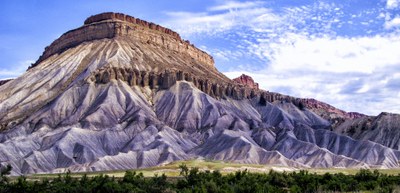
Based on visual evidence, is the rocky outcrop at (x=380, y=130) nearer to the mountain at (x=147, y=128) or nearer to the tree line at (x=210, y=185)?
the mountain at (x=147, y=128)

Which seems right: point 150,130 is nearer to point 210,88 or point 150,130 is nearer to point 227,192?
point 210,88

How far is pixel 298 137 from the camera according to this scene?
176 meters

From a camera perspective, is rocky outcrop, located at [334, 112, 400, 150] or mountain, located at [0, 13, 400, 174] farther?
rocky outcrop, located at [334, 112, 400, 150]

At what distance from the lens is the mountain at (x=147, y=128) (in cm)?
14400

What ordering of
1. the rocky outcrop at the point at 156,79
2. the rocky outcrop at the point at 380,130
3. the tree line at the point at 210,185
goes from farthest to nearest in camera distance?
the rocky outcrop at the point at 156,79
the rocky outcrop at the point at 380,130
the tree line at the point at 210,185

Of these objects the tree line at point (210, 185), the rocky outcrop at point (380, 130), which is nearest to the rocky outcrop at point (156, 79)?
the rocky outcrop at point (380, 130)

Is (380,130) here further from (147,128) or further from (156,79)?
(156,79)

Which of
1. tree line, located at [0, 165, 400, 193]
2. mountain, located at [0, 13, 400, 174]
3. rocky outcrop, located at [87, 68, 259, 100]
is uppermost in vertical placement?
rocky outcrop, located at [87, 68, 259, 100]

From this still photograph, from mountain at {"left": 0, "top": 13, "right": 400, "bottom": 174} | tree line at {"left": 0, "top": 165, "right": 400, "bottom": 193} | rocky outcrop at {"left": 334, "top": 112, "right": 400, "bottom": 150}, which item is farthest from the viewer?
rocky outcrop at {"left": 334, "top": 112, "right": 400, "bottom": 150}

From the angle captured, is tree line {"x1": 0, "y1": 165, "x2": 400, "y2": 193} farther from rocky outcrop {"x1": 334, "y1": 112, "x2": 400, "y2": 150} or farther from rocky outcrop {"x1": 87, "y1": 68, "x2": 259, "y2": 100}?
rocky outcrop {"x1": 87, "y1": 68, "x2": 259, "y2": 100}

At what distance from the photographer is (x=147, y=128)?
528ft

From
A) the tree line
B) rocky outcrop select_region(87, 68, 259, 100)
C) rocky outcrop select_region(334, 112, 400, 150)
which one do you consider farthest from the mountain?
the tree line

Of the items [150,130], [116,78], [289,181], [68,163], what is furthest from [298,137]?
[289,181]

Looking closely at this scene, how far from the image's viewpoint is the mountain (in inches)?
5669
